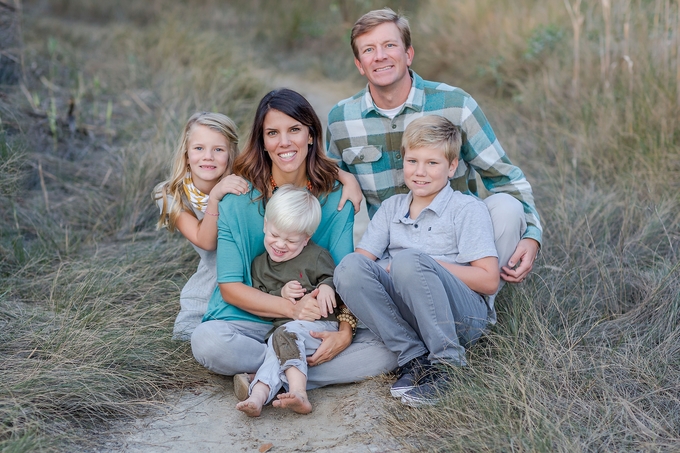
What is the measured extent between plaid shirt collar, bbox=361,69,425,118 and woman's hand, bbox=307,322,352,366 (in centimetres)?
102

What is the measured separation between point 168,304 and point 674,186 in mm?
2955

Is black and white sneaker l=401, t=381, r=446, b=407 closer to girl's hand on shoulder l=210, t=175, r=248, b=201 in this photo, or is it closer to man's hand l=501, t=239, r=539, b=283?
man's hand l=501, t=239, r=539, b=283

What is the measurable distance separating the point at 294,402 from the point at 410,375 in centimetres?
46

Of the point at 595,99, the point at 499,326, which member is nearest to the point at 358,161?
the point at 499,326

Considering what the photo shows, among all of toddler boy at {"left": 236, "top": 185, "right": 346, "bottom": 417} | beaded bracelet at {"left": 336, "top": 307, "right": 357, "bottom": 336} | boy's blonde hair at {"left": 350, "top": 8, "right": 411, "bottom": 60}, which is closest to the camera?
toddler boy at {"left": 236, "top": 185, "right": 346, "bottom": 417}

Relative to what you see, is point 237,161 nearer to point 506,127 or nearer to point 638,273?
point 638,273

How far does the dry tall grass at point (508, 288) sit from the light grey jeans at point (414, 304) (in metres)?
0.11

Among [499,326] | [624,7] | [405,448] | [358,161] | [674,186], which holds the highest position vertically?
[624,7]

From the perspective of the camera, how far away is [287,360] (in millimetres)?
2725

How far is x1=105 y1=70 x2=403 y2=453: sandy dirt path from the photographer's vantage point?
2.49 metres

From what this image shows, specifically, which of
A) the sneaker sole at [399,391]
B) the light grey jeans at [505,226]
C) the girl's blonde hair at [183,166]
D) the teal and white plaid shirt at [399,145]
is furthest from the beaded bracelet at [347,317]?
the girl's blonde hair at [183,166]

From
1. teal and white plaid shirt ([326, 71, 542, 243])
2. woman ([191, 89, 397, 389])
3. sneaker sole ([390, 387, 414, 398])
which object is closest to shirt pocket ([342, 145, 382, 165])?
teal and white plaid shirt ([326, 71, 542, 243])

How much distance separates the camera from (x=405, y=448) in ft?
7.92

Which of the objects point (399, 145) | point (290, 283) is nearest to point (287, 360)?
point (290, 283)
